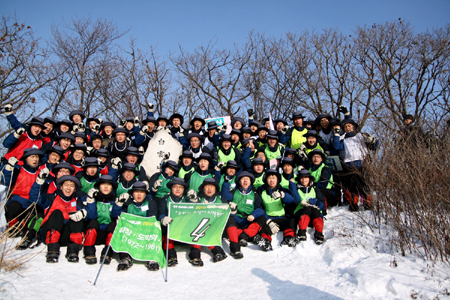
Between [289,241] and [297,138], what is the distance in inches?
137

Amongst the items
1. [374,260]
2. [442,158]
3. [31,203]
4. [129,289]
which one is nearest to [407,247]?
[374,260]

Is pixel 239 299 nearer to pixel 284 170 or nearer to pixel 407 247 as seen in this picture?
pixel 407 247

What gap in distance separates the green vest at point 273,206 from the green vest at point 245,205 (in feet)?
1.02

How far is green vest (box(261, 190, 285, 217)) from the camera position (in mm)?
6441

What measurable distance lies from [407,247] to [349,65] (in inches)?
718

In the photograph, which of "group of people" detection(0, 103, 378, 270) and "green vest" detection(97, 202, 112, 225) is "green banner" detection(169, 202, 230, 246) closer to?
"group of people" detection(0, 103, 378, 270)

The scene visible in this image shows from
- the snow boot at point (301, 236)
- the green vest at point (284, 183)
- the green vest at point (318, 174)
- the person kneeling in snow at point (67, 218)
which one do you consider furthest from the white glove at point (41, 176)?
the green vest at point (318, 174)

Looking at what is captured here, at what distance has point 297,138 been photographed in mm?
8508

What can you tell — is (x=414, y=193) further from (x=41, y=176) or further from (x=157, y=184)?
(x=41, y=176)

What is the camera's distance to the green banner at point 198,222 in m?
5.38

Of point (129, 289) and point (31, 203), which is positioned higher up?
point (31, 203)

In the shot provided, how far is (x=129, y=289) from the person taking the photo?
4.37m

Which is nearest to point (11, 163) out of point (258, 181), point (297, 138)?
point (258, 181)

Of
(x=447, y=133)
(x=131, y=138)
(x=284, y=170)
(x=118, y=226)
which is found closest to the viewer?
(x=118, y=226)
